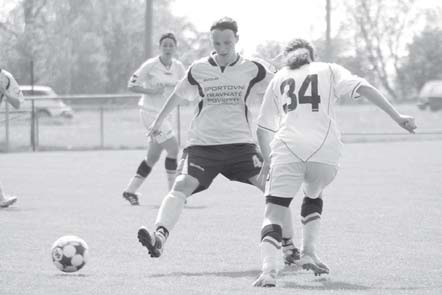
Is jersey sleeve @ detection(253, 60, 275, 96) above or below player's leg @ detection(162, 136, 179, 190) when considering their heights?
above

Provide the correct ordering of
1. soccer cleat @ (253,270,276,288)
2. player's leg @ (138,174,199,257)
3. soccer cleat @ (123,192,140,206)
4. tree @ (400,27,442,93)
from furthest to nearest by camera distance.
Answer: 1. tree @ (400,27,442,93)
2. soccer cleat @ (123,192,140,206)
3. player's leg @ (138,174,199,257)
4. soccer cleat @ (253,270,276,288)

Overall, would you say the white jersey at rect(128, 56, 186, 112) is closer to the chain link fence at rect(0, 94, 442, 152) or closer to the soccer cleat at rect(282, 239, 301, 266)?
the soccer cleat at rect(282, 239, 301, 266)

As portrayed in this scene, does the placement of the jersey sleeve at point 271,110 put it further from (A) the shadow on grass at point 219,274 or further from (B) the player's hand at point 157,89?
(B) the player's hand at point 157,89

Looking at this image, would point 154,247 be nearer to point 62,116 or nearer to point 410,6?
point 62,116

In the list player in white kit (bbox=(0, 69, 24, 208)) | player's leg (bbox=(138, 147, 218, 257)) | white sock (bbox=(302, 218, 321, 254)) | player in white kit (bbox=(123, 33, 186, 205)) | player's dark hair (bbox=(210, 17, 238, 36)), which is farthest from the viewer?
player in white kit (bbox=(123, 33, 186, 205))

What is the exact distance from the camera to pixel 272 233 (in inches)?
294

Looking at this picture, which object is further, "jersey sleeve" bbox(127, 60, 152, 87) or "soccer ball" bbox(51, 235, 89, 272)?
"jersey sleeve" bbox(127, 60, 152, 87)

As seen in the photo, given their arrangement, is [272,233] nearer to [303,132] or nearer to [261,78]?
[303,132]

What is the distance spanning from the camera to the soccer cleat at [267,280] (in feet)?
23.7

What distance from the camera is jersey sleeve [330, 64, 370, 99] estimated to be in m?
7.47

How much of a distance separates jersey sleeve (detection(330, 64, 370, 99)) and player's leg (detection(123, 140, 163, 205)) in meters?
6.40

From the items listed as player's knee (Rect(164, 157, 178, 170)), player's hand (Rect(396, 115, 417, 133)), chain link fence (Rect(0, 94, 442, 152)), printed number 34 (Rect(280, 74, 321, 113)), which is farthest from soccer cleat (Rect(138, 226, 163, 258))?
chain link fence (Rect(0, 94, 442, 152))

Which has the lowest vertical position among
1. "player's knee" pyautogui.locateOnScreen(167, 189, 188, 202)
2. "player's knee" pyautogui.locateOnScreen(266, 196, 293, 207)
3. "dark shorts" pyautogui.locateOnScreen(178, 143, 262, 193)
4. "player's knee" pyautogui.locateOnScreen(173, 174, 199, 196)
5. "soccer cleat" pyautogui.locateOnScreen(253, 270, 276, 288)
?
"soccer cleat" pyautogui.locateOnScreen(253, 270, 276, 288)

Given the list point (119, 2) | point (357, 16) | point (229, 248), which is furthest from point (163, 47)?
point (357, 16)
